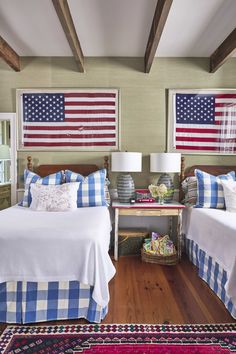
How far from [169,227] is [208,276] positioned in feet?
4.21

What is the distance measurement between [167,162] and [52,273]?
2.21 meters

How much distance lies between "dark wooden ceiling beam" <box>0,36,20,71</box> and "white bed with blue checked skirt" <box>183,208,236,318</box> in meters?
3.19

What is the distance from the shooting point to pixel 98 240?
2014 millimetres

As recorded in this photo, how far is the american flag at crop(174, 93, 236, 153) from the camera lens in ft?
12.9

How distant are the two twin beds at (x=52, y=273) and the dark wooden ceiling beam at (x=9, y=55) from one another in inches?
94.1

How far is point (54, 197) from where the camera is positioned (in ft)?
10.1

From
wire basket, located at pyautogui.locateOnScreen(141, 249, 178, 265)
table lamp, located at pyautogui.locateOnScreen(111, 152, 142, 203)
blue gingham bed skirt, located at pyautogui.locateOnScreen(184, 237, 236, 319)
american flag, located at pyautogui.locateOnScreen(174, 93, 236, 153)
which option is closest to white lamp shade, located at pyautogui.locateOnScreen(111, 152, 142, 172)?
table lamp, located at pyautogui.locateOnScreen(111, 152, 142, 203)

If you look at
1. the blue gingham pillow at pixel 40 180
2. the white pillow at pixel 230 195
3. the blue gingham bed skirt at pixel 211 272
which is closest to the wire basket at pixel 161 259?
the blue gingham bed skirt at pixel 211 272

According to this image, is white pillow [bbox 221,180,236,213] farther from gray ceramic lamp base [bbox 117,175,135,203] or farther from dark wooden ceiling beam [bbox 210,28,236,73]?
dark wooden ceiling beam [bbox 210,28,236,73]

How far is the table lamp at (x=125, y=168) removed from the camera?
3557 mm

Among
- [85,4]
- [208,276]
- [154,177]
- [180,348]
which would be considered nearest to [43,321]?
[180,348]

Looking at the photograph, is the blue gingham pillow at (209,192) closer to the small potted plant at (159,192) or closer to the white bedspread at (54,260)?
the small potted plant at (159,192)

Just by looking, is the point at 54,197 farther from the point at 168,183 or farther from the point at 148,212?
the point at 168,183

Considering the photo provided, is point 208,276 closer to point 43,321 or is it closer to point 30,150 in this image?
point 43,321
